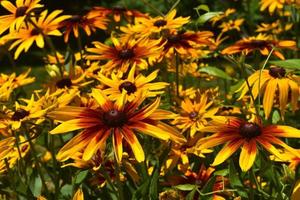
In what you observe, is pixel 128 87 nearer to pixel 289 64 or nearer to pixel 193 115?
pixel 193 115

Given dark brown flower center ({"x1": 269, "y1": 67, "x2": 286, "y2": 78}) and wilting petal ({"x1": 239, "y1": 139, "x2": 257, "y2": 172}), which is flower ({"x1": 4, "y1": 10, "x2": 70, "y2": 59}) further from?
wilting petal ({"x1": 239, "y1": 139, "x2": 257, "y2": 172})

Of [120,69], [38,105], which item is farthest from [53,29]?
[38,105]

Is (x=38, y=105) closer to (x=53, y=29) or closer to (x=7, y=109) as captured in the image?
(x=7, y=109)

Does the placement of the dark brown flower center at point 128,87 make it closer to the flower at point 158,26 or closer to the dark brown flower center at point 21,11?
the flower at point 158,26

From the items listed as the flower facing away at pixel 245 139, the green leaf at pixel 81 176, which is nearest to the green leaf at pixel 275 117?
the flower facing away at pixel 245 139

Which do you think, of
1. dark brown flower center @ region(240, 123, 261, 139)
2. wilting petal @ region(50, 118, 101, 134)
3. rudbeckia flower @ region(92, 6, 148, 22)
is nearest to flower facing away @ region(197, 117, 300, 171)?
dark brown flower center @ region(240, 123, 261, 139)

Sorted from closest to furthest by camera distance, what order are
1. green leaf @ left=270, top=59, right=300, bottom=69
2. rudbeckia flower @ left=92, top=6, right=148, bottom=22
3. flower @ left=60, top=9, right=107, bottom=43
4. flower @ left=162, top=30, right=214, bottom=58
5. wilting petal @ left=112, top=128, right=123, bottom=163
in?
wilting petal @ left=112, top=128, right=123, bottom=163 → green leaf @ left=270, top=59, right=300, bottom=69 → flower @ left=162, top=30, right=214, bottom=58 → flower @ left=60, top=9, right=107, bottom=43 → rudbeckia flower @ left=92, top=6, right=148, bottom=22

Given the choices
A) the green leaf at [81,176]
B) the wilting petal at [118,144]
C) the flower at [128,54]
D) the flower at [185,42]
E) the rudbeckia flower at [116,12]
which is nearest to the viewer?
the wilting petal at [118,144]
